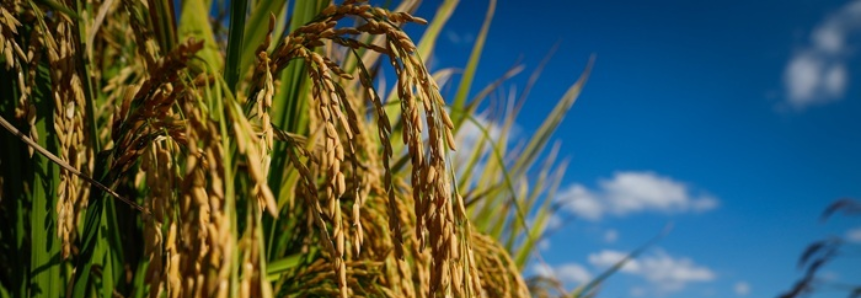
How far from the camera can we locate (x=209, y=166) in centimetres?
69

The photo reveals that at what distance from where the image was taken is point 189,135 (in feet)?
2.31

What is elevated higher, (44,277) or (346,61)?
(346,61)

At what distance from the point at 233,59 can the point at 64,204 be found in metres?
0.33

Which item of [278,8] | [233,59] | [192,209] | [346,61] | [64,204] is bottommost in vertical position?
[192,209]

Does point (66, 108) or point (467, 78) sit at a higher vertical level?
point (467, 78)

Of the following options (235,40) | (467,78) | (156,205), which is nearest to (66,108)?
(235,40)

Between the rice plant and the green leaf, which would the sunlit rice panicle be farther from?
the green leaf

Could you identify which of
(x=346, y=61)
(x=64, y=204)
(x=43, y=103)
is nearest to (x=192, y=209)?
(x=64, y=204)

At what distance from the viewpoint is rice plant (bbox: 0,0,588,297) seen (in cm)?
72

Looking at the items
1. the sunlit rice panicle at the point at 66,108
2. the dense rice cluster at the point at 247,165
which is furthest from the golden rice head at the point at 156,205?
the sunlit rice panicle at the point at 66,108

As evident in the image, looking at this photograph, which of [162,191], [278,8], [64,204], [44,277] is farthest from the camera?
[278,8]

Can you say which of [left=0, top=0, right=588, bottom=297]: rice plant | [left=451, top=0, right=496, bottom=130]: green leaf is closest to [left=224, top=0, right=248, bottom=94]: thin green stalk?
[left=0, top=0, right=588, bottom=297]: rice plant

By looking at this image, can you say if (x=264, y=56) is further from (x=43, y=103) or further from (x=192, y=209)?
(x=43, y=103)

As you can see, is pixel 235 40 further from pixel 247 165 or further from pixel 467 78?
pixel 467 78
